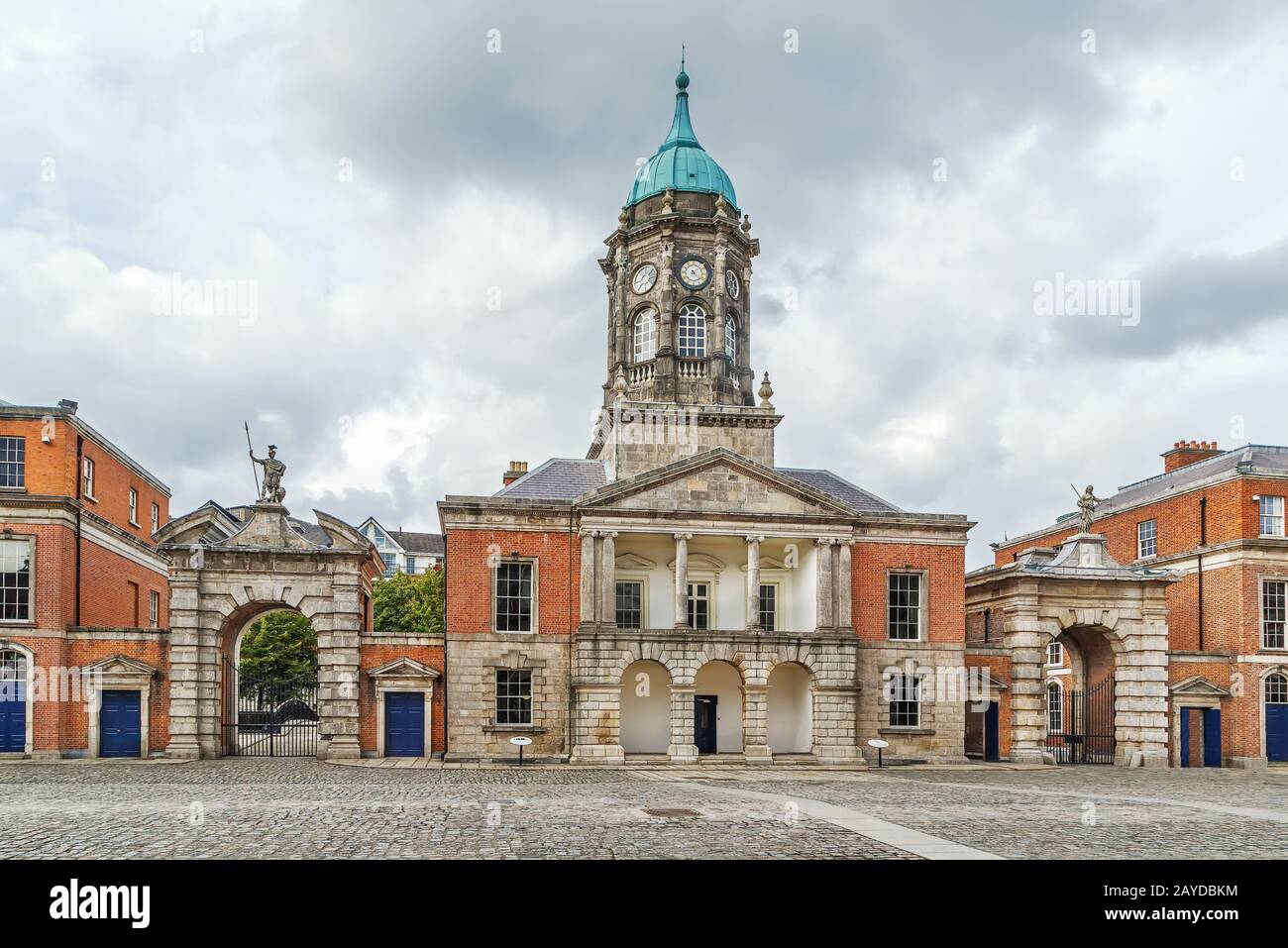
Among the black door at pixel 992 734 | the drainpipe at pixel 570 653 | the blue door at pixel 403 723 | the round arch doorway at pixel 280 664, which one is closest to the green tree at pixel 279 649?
the round arch doorway at pixel 280 664

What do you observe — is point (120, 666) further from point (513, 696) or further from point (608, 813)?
point (608, 813)

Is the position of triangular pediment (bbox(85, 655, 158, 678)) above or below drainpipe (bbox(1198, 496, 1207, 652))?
below

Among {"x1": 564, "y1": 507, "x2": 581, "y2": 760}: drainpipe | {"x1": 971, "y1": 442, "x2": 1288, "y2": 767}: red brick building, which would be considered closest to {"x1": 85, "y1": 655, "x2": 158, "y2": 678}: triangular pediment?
{"x1": 564, "y1": 507, "x2": 581, "y2": 760}: drainpipe

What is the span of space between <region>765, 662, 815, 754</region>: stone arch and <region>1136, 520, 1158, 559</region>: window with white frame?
16.6 meters

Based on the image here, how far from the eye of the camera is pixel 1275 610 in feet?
132

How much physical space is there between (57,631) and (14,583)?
1.89 meters

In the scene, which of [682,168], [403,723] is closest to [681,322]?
[682,168]

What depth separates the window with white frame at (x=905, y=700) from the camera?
37.4 meters

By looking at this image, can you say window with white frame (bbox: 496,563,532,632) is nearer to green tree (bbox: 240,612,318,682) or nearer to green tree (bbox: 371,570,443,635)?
green tree (bbox: 240,612,318,682)

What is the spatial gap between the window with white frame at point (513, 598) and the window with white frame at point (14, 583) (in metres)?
13.9

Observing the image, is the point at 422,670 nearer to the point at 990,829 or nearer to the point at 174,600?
the point at 174,600

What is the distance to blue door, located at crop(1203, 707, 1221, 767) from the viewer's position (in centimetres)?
3950

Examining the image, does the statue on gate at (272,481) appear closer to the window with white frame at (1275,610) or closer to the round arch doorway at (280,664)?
the round arch doorway at (280,664)
